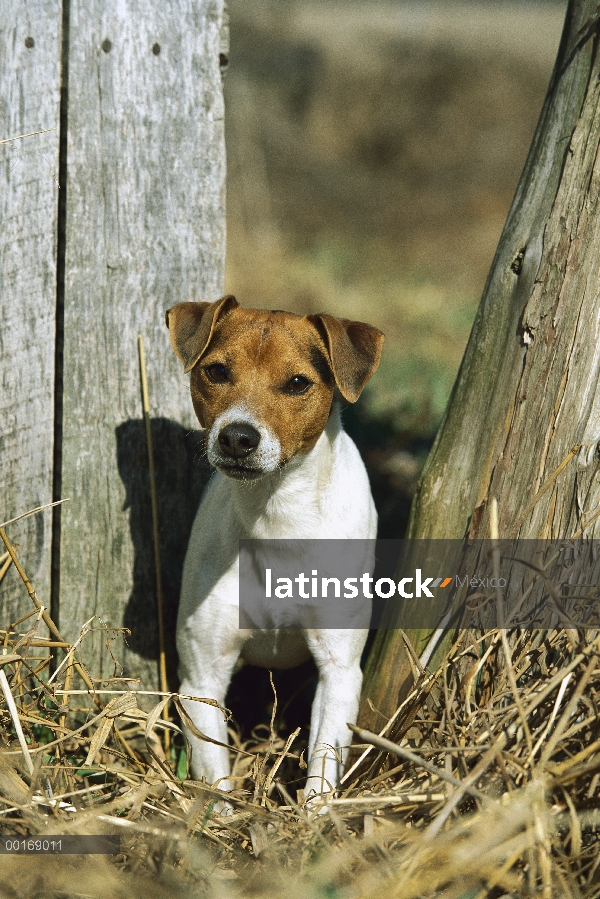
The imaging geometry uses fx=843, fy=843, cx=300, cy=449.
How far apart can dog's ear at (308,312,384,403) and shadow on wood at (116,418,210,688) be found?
92 centimetres

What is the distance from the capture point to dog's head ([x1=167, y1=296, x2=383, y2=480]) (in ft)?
10.7

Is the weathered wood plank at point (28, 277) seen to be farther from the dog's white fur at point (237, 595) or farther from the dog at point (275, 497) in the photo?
the dog's white fur at point (237, 595)

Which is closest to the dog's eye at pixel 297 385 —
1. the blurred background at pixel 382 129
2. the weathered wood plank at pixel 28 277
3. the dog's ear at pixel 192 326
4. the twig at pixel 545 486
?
the dog's ear at pixel 192 326

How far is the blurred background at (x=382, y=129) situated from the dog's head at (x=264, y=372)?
744 cm

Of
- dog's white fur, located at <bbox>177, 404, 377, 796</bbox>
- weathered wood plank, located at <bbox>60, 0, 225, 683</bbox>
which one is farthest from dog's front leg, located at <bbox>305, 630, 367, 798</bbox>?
weathered wood plank, located at <bbox>60, 0, 225, 683</bbox>

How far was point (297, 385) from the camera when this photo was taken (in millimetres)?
3498

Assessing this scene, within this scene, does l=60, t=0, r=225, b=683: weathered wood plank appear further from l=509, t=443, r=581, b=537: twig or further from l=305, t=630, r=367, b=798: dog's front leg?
l=509, t=443, r=581, b=537: twig

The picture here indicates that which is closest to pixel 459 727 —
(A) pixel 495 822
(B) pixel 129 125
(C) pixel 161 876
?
(A) pixel 495 822

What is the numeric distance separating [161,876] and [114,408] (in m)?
2.11

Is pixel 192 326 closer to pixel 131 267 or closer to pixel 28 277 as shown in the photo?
pixel 131 267

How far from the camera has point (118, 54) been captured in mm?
3740

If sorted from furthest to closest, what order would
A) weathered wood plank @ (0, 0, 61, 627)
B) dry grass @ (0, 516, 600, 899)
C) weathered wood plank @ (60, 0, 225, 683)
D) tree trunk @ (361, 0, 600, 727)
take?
weathered wood plank @ (60, 0, 225, 683)
weathered wood plank @ (0, 0, 61, 627)
tree trunk @ (361, 0, 600, 727)
dry grass @ (0, 516, 600, 899)

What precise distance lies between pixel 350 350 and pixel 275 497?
2.37 feet

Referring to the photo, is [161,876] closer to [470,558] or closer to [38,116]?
[470,558]
